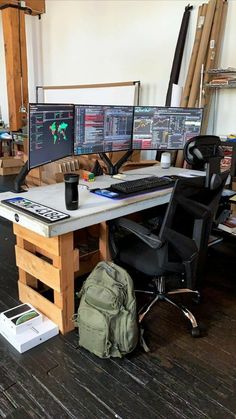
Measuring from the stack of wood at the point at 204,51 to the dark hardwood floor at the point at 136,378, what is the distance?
226 centimetres

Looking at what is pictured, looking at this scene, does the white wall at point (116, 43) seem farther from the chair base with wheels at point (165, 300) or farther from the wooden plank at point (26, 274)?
the wooden plank at point (26, 274)

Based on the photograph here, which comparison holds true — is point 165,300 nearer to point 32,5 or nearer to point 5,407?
point 5,407

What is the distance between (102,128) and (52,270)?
1051 millimetres

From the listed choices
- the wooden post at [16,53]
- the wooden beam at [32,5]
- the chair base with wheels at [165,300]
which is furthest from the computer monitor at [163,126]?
the wooden beam at [32,5]

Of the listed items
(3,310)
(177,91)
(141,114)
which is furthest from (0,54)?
(3,310)

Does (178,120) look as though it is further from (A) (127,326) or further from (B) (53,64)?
(B) (53,64)

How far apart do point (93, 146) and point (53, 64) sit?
163 inches

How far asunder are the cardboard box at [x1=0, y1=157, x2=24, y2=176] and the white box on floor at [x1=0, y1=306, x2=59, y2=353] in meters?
4.30

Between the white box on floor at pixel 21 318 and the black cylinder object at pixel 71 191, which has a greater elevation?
the black cylinder object at pixel 71 191

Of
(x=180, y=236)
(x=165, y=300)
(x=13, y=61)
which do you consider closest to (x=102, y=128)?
(x=180, y=236)

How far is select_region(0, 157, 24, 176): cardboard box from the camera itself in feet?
19.0

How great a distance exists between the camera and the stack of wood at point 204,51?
3.46m

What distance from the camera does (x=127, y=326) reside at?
66.5 inches

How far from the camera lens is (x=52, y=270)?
185cm
